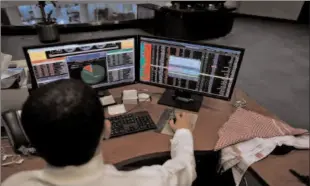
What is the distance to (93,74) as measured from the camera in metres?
1.45

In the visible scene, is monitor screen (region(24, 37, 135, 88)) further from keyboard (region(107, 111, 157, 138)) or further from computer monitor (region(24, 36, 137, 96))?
keyboard (region(107, 111, 157, 138))

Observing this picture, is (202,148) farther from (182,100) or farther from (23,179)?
(23,179)

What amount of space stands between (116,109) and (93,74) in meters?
0.25

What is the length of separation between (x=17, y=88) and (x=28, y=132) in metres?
0.78

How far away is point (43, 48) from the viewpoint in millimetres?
1272

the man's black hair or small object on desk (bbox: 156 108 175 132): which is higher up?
the man's black hair

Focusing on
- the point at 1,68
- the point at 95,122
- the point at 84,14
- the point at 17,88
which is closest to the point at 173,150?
the point at 95,122

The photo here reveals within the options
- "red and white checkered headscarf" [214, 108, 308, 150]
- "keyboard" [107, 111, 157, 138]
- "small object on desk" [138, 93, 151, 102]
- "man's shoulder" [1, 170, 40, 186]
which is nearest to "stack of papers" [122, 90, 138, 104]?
"small object on desk" [138, 93, 151, 102]

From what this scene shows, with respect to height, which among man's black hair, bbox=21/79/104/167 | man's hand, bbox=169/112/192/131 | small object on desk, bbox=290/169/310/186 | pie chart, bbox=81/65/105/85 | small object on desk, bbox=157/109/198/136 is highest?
man's black hair, bbox=21/79/104/167

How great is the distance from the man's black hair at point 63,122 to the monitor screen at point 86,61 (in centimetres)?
71

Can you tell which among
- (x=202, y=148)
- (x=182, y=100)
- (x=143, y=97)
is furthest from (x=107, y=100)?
(x=202, y=148)

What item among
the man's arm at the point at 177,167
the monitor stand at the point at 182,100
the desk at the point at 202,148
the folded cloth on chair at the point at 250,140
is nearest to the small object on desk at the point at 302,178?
the desk at the point at 202,148

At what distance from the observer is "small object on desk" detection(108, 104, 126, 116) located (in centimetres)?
146

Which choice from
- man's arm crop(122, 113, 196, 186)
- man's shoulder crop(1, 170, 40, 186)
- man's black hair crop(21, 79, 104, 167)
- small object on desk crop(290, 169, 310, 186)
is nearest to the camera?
man's black hair crop(21, 79, 104, 167)
